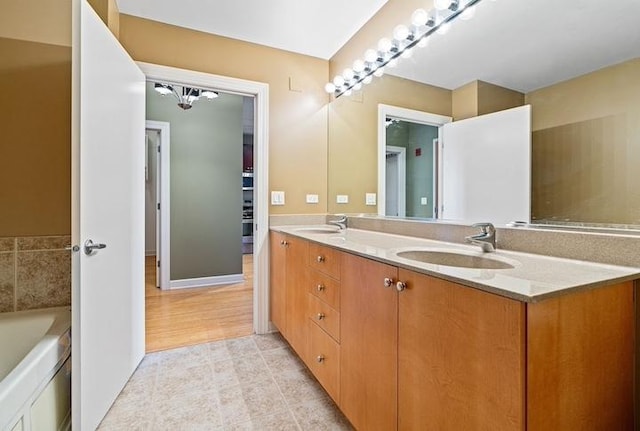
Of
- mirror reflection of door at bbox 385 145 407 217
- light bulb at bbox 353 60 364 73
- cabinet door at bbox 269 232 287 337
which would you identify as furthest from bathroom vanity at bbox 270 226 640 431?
light bulb at bbox 353 60 364 73

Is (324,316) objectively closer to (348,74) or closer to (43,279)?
(43,279)

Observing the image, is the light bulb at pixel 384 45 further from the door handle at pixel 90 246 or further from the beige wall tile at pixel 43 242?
the beige wall tile at pixel 43 242

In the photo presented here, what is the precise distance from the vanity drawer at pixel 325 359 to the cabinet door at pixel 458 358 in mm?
464

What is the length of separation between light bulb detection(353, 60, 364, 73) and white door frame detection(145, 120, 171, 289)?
2394 mm

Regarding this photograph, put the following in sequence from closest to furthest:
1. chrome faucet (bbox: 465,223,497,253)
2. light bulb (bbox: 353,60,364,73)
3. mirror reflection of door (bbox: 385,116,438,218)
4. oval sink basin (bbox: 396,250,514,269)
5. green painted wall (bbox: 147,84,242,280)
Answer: oval sink basin (bbox: 396,250,514,269), chrome faucet (bbox: 465,223,497,253), mirror reflection of door (bbox: 385,116,438,218), light bulb (bbox: 353,60,364,73), green painted wall (bbox: 147,84,242,280)

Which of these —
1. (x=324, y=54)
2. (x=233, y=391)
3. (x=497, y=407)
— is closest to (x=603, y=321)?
(x=497, y=407)

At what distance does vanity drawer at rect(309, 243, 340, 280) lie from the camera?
1443 millimetres

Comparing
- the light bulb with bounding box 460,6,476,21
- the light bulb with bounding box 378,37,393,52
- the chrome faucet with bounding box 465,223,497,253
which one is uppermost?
the light bulb with bounding box 378,37,393,52

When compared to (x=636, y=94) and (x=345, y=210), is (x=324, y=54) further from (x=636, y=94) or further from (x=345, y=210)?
(x=636, y=94)

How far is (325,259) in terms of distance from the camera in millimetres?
1555

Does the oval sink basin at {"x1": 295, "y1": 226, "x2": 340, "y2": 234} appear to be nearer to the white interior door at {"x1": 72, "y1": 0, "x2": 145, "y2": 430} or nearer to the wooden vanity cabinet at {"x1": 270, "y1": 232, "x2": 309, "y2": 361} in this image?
the wooden vanity cabinet at {"x1": 270, "y1": 232, "x2": 309, "y2": 361}

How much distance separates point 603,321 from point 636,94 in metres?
0.72

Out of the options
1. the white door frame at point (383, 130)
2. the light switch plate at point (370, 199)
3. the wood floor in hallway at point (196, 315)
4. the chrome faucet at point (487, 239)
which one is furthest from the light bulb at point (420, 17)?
the wood floor in hallway at point (196, 315)

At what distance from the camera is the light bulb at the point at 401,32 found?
6.32 feet
